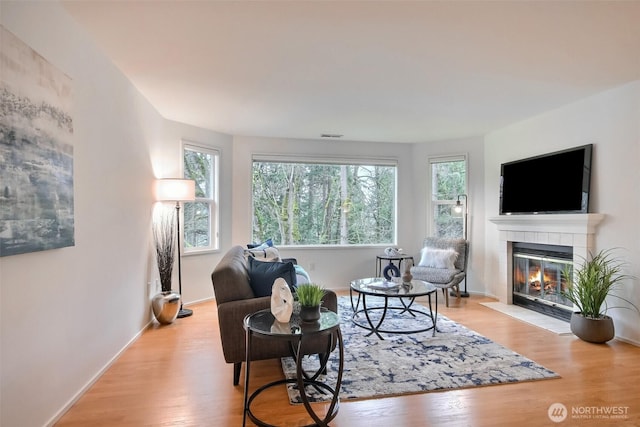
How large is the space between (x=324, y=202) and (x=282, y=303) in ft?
12.5

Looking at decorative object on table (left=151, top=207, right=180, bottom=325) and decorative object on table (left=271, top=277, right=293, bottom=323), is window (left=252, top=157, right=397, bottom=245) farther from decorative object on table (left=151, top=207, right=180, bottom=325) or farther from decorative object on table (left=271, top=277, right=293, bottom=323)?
decorative object on table (left=271, top=277, right=293, bottom=323)

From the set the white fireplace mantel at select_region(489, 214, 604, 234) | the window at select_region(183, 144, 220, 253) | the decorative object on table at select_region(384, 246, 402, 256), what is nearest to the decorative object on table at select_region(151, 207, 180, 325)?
the window at select_region(183, 144, 220, 253)

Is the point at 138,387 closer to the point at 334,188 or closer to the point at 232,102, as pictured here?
the point at 232,102

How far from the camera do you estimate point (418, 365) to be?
110 inches

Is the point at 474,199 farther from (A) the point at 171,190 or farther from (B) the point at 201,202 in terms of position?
(A) the point at 171,190

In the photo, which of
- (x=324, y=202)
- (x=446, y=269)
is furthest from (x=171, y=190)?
(x=446, y=269)

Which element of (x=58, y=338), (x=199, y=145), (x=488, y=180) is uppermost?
(x=199, y=145)

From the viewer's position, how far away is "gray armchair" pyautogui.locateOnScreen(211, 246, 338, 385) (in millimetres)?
2422

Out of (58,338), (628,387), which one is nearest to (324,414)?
(58,338)

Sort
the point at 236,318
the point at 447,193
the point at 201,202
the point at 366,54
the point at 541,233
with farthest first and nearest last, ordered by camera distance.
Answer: the point at 447,193 < the point at 201,202 < the point at 541,233 < the point at 366,54 < the point at 236,318

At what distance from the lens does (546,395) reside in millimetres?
2350

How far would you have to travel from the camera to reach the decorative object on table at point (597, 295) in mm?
3277

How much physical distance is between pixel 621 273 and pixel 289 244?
4.05m

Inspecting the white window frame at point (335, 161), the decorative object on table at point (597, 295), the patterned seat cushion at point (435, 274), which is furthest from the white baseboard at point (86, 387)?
the decorative object on table at point (597, 295)
